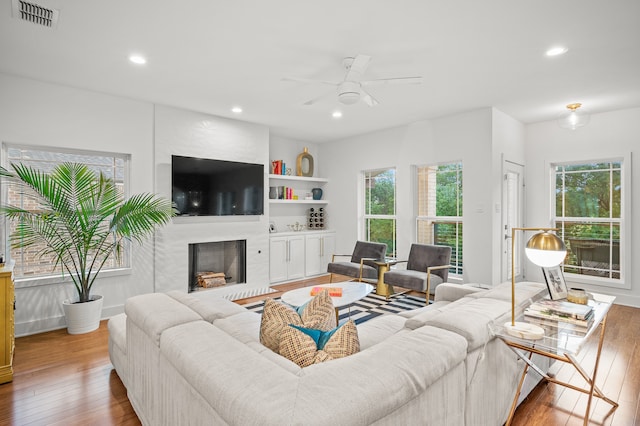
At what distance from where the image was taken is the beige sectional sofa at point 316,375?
3.33 ft

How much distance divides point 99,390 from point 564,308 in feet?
10.2

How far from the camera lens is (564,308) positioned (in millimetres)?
1955

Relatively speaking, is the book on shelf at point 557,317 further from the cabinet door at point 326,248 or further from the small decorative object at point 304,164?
the small decorative object at point 304,164

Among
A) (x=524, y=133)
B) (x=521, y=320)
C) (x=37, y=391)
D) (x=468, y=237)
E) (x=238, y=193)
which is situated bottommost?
(x=37, y=391)

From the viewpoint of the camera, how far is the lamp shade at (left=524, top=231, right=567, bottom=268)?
Result: 5.61 feet

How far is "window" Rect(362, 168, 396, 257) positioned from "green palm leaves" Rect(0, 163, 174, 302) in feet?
12.1

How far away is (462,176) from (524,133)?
1.47 metres

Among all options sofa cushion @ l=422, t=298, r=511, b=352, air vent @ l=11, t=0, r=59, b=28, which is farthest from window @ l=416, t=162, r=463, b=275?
air vent @ l=11, t=0, r=59, b=28

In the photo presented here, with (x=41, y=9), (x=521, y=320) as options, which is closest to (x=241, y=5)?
(x=41, y=9)

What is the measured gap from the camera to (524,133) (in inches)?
211

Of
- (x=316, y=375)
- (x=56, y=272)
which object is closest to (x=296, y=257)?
(x=56, y=272)

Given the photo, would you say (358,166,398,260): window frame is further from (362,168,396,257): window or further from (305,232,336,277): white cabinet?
(305,232,336,277): white cabinet

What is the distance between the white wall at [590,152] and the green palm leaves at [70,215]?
5.39 m

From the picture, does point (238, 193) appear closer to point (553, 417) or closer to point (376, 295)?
point (376, 295)
